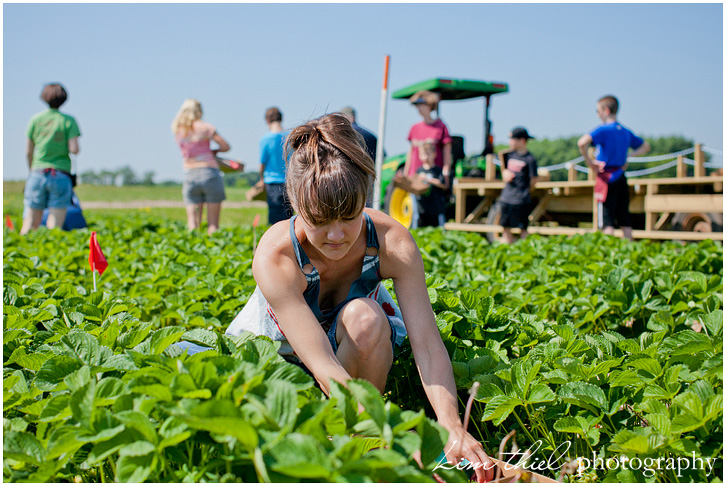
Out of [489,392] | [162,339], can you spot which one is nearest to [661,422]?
[489,392]

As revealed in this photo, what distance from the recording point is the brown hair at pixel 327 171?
166 centimetres

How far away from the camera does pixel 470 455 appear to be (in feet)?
5.15

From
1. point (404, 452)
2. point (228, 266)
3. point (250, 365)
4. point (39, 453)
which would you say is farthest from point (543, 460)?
point (228, 266)

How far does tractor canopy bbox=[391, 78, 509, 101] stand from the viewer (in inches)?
411

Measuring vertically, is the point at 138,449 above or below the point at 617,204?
below

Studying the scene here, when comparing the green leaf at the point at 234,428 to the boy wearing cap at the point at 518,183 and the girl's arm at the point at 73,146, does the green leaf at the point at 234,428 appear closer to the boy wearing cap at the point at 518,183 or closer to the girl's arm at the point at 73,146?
the girl's arm at the point at 73,146

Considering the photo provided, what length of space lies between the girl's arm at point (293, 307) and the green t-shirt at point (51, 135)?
535cm

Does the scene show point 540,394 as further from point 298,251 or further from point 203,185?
point 203,185

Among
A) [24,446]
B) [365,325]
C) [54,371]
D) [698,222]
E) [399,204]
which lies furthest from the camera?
[399,204]

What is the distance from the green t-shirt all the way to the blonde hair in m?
Result: 1.01

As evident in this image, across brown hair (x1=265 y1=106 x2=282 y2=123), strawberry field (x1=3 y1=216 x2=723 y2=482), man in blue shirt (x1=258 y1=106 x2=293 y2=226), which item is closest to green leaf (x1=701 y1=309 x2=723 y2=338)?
strawberry field (x1=3 y1=216 x2=723 y2=482)

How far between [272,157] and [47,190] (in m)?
2.57

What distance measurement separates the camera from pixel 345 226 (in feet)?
5.63

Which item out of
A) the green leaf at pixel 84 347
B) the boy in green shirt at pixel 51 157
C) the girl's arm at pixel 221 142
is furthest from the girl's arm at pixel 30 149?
the green leaf at pixel 84 347
